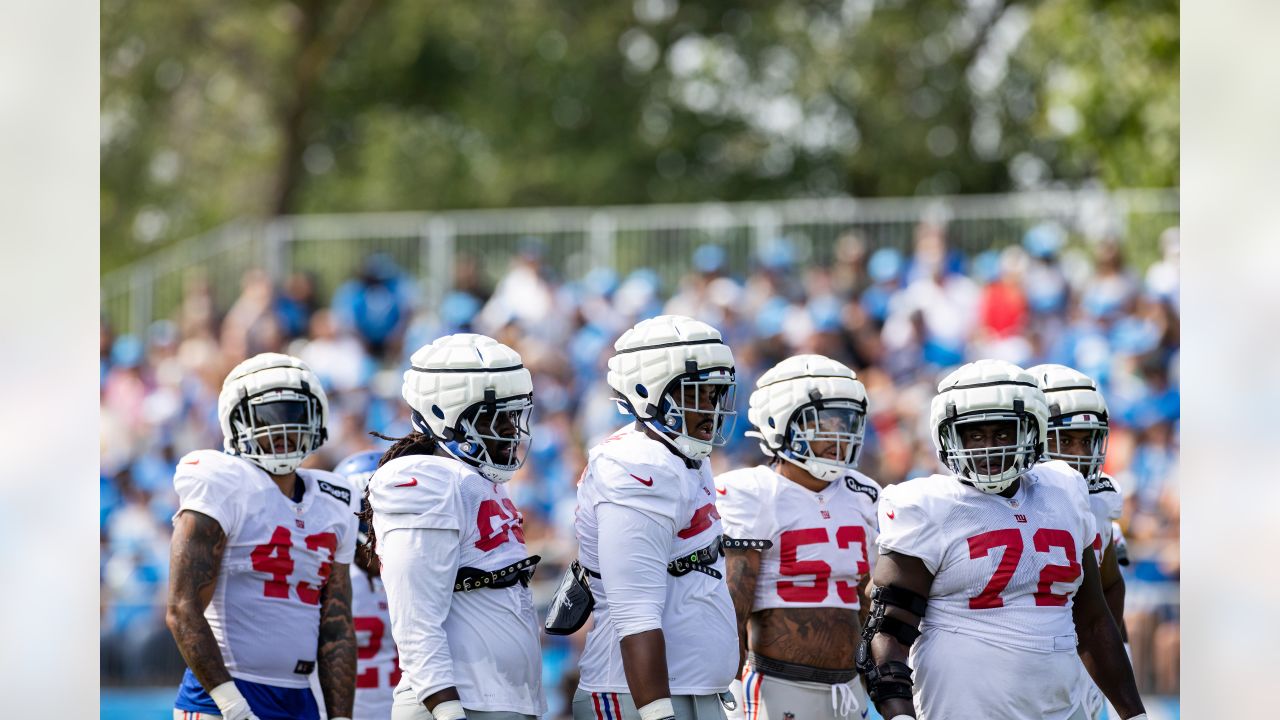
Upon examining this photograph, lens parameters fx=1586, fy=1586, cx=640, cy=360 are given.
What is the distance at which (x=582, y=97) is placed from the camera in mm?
28453

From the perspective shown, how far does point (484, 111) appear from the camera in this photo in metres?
29.3

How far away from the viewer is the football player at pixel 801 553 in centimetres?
589

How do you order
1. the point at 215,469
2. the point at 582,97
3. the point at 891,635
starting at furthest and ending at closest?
the point at 582,97
the point at 215,469
the point at 891,635

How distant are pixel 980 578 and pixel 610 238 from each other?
1149 centimetres

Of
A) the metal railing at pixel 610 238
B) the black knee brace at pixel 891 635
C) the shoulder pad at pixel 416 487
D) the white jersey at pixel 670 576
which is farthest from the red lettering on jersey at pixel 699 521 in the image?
the metal railing at pixel 610 238

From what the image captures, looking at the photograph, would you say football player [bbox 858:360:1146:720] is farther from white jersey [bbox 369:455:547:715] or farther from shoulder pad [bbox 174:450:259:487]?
shoulder pad [bbox 174:450:259:487]

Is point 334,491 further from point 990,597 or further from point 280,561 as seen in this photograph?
point 990,597

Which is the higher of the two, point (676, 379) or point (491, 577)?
point (676, 379)

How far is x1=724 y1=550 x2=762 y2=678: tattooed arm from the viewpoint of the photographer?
5.83 m

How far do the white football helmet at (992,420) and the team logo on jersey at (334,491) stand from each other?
91.4 inches

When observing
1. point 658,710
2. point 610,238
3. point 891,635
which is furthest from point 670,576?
point 610,238

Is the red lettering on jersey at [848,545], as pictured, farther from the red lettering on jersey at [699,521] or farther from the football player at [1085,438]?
the red lettering on jersey at [699,521]

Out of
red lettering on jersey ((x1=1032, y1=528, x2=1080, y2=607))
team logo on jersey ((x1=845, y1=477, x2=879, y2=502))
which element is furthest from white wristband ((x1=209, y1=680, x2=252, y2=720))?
red lettering on jersey ((x1=1032, y1=528, x2=1080, y2=607))
